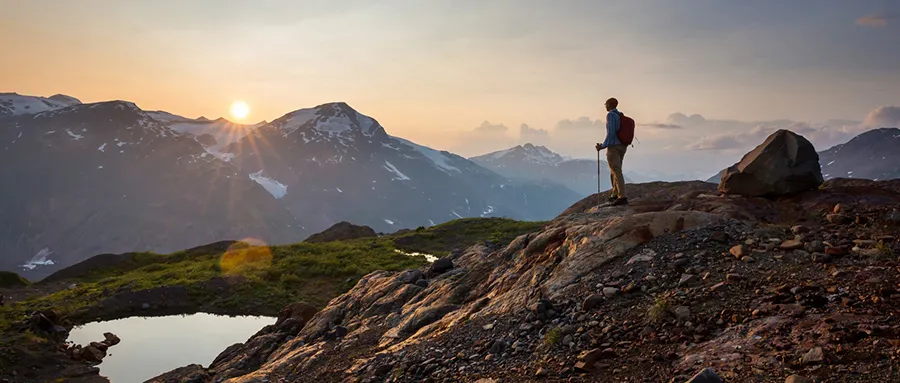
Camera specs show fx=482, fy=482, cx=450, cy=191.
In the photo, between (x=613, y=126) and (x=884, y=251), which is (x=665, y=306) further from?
(x=613, y=126)

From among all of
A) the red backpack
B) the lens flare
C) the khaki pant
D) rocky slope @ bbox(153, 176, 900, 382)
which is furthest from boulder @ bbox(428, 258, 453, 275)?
the lens flare

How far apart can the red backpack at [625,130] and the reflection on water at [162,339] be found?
2644 centimetres

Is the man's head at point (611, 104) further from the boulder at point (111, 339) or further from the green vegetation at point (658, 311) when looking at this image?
the boulder at point (111, 339)

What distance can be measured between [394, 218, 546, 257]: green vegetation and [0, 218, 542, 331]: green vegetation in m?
0.20

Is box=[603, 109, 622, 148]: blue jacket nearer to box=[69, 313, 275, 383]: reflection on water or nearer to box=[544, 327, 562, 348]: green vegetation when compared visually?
box=[544, 327, 562, 348]: green vegetation

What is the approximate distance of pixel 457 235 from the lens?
261ft

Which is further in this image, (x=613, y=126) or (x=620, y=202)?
(x=620, y=202)

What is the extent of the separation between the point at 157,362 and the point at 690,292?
3102 cm

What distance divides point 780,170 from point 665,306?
9565 mm

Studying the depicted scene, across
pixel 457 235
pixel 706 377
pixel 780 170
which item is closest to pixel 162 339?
pixel 706 377

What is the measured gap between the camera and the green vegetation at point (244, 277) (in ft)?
136

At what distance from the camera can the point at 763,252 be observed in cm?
1285

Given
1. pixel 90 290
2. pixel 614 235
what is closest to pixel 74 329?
pixel 90 290

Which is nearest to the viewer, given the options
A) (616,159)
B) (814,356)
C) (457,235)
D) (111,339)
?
(814,356)
